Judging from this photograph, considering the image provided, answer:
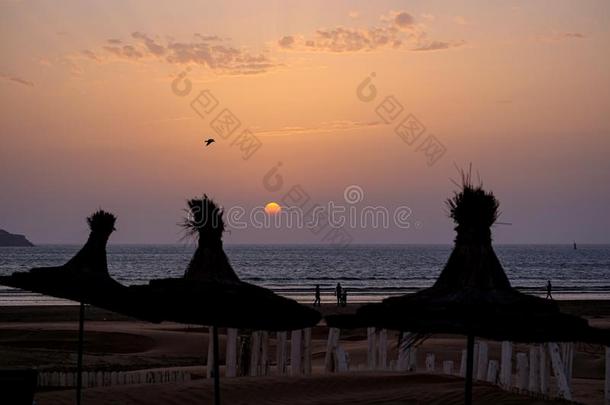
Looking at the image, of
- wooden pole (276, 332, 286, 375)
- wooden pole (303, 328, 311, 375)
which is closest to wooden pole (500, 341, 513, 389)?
wooden pole (303, 328, 311, 375)

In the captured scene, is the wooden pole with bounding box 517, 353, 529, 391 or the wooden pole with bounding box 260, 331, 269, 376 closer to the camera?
the wooden pole with bounding box 517, 353, 529, 391

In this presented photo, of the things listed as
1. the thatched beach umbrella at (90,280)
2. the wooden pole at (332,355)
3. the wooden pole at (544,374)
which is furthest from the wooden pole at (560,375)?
the thatched beach umbrella at (90,280)

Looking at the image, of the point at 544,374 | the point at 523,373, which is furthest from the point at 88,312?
the point at 544,374

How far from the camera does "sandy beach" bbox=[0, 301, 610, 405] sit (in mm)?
13227

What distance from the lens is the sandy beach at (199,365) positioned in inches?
521

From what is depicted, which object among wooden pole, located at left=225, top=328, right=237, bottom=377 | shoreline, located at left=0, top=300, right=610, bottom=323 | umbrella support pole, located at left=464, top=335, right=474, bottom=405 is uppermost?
umbrella support pole, located at left=464, top=335, right=474, bottom=405

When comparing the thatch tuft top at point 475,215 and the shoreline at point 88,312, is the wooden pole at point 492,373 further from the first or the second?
the shoreline at point 88,312

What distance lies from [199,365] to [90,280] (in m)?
13.4

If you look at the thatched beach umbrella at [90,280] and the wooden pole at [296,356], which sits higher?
the thatched beach umbrella at [90,280]

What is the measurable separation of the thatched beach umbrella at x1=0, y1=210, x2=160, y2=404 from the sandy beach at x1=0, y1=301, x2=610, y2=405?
3.13m

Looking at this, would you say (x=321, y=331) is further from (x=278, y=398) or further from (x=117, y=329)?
(x=278, y=398)

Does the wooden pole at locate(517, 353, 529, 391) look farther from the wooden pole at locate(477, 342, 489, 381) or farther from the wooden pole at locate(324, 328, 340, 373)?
the wooden pole at locate(324, 328, 340, 373)

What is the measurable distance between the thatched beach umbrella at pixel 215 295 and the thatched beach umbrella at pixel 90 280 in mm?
1010

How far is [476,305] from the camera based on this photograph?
7.43 meters
